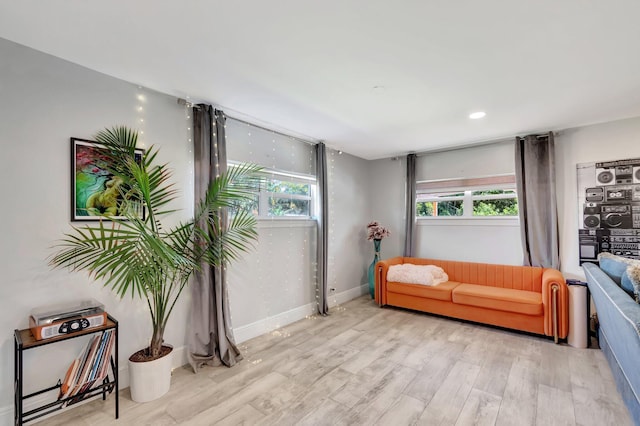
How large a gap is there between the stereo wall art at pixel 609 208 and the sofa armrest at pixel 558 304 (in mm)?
772

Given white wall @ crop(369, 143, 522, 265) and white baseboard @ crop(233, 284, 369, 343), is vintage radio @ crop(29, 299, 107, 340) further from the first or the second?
white wall @ crop(369, 143, 522, 265)

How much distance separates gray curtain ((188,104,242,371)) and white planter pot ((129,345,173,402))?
1.36 ft

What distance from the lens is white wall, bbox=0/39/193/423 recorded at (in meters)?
1.90

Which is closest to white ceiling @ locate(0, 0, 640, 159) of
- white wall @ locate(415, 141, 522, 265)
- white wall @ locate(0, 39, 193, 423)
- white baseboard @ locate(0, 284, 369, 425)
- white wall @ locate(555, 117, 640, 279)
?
white wall @ locate(0, 39, 193, 423)

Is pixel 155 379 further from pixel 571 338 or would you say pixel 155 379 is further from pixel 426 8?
pixel 571 338

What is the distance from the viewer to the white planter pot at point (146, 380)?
86.1 inches

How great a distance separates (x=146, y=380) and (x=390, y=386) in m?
1.88

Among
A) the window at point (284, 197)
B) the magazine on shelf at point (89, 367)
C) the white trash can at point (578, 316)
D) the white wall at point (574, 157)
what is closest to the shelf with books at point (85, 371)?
the magazine on shelf at point (89, 367)

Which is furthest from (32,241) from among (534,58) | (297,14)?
(534,58)

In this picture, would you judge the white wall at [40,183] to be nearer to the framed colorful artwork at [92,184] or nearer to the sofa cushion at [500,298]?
the framed colorful artwork at [92,184]

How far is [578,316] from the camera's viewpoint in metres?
3.09

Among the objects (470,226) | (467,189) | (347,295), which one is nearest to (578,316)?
(470,226)

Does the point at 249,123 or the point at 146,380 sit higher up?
the point at 249,123

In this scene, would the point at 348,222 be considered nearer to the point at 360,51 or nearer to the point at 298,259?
the point at 298,259
